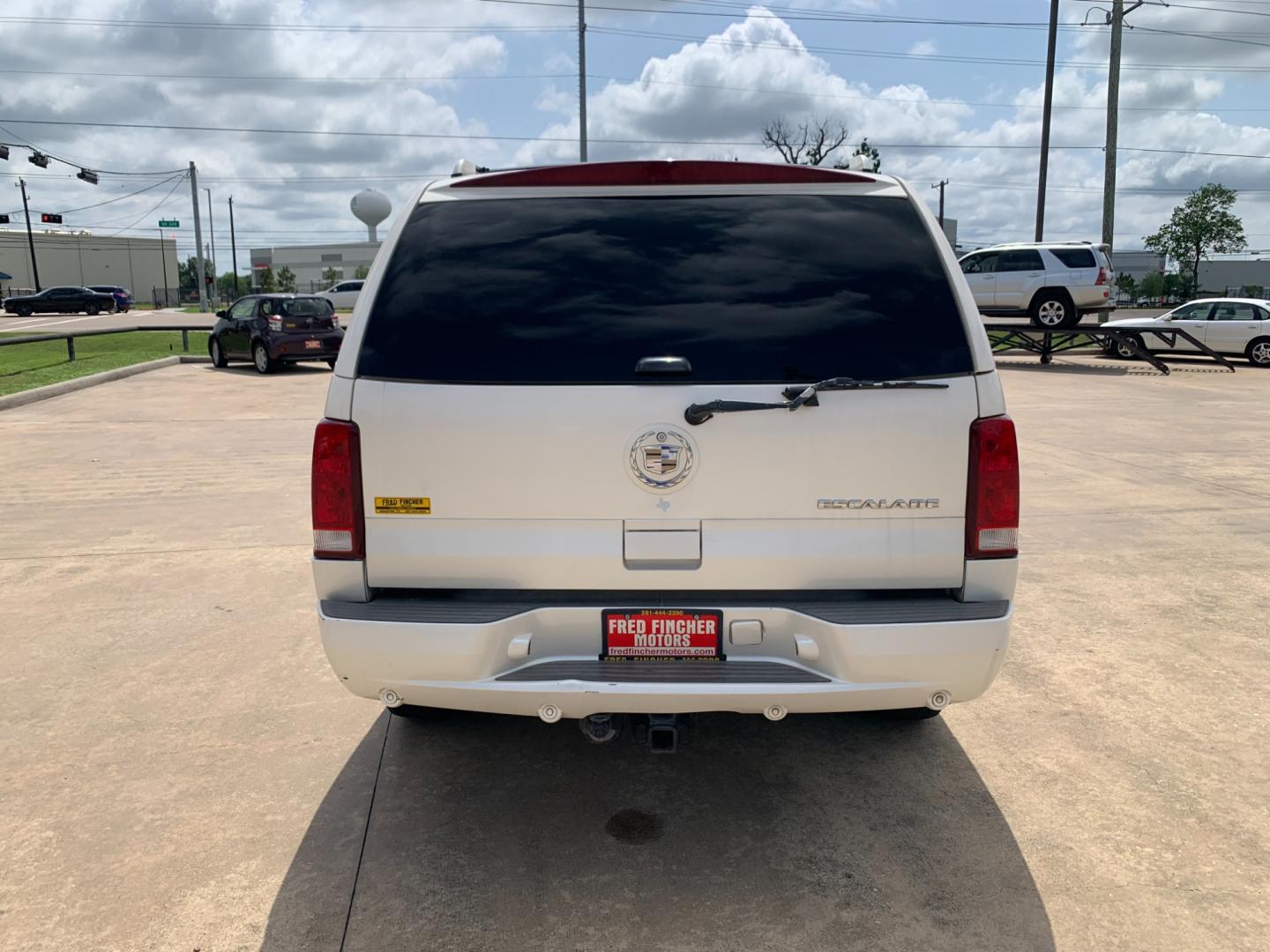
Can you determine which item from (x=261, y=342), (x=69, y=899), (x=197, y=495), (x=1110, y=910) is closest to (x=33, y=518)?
(x=197, y=495)

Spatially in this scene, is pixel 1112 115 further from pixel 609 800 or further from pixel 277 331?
pixel 609 800

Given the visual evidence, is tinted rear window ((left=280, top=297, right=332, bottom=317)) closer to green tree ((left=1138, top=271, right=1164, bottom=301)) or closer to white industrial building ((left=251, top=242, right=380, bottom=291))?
green tree ((left=1138, top=271, right=1164, bottom=301))

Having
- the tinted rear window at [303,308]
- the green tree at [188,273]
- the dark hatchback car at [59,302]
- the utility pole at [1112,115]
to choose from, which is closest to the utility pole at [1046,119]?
the utility pole at [1112,115]

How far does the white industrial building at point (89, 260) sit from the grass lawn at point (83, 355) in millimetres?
77667

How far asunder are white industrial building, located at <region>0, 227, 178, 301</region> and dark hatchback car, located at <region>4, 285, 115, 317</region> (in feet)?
152

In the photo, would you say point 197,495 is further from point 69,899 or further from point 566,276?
point 566,276

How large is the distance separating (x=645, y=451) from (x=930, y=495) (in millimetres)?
853

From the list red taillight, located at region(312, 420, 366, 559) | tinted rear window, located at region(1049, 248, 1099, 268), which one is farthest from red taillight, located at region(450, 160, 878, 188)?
tinted rear window, located at region(1049, 248, 1099, 268)

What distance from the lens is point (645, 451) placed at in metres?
2.93

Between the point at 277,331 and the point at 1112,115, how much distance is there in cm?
2476

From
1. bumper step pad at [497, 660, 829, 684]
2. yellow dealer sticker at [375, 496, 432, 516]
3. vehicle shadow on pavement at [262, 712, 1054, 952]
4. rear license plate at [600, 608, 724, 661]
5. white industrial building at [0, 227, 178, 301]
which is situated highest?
white industrial building at [0, 227, 178, 301]

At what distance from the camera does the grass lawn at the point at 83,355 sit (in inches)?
697

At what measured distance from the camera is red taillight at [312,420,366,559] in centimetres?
301

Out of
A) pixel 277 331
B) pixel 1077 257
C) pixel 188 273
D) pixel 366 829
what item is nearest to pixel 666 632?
pixel 366 829
